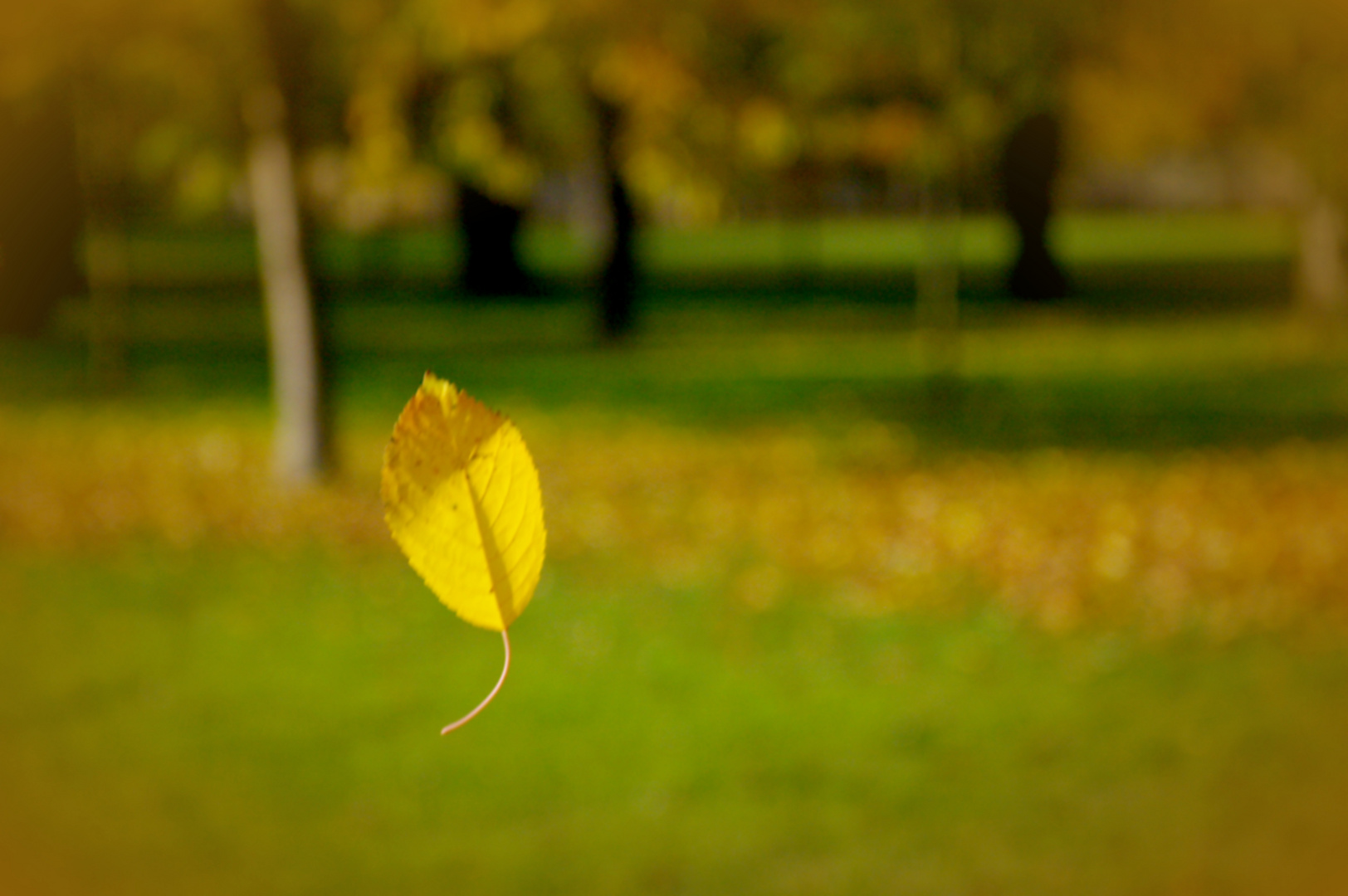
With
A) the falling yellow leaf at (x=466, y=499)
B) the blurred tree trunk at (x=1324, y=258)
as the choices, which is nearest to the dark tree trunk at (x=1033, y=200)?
the blurred tree trunk at (x=1324, y=258)

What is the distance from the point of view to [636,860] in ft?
14.4

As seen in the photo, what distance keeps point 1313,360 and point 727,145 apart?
340 inches

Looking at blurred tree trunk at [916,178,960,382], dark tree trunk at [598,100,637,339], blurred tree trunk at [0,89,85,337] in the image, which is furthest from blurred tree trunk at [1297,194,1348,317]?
blurred tree trunk at [0,89,85,337]

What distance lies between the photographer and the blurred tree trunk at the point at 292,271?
855 centimetres

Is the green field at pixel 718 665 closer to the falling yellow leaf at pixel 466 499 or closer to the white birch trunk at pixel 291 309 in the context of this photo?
the white birch trunk at pixel 291 309

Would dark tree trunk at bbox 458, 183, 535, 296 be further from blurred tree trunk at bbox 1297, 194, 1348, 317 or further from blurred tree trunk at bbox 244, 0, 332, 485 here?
blurred tree trunk at bbox 244, 0, 332, 485

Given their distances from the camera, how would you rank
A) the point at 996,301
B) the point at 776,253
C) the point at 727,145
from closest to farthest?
the point at 727,145 < the point at 996,301 < the point at 776,253

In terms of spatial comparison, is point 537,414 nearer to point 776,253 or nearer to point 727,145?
point 727,145

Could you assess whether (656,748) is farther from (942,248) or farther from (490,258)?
(490,258)

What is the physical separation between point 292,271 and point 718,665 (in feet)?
14.3

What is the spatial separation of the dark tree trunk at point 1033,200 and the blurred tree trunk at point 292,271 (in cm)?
1354

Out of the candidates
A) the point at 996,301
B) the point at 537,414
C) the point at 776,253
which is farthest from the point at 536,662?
the point at 776,253

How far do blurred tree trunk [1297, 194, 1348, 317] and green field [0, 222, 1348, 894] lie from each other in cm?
866

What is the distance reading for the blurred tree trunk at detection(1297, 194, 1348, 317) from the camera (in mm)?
19328
